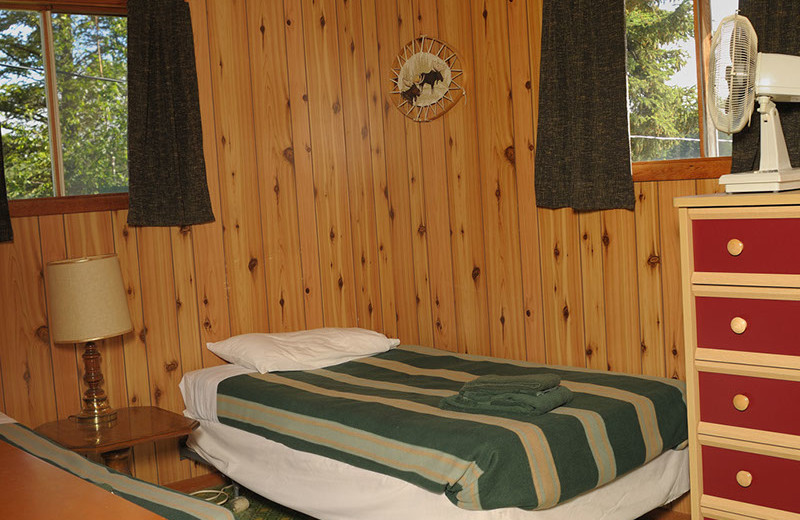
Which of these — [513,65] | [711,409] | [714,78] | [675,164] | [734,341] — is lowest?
[711,409]

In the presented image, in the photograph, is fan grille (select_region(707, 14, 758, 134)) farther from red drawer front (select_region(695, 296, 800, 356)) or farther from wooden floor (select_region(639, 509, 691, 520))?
wooden floor (select_region(639, 509, 691, 520))

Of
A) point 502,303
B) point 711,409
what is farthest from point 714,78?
point 502,303

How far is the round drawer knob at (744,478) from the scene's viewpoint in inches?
90.6

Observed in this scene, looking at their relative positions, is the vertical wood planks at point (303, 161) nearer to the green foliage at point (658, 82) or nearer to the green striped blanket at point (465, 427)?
the green striped blanket at point (465, 427)

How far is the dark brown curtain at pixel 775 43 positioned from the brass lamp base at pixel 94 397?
2.40 meters

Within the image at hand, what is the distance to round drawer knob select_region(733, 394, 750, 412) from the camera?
229 centimetres

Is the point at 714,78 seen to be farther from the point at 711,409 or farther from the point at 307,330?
the point at 307,330

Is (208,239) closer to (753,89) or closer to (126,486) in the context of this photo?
(126,486)

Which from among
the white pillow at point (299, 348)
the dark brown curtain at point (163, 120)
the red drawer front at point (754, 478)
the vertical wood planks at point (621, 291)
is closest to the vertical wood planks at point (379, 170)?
the white pillow at point (299, 348)

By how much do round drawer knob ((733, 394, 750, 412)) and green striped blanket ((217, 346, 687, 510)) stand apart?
328 mm

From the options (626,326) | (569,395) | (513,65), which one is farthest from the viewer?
(513,65)

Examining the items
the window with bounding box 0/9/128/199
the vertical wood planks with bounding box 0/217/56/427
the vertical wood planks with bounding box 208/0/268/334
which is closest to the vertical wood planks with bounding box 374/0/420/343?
the vertical wood planks with bounding box 208/0/268/334

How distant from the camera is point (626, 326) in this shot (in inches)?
123

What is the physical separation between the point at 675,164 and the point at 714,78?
23.4 inches
